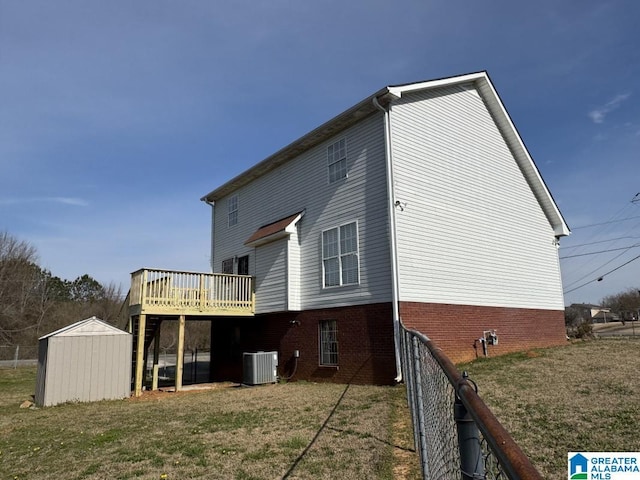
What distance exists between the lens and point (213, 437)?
25.4ft

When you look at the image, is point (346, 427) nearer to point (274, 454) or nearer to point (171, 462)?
point (274, 454)

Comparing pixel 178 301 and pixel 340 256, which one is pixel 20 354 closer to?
pixel 178 301

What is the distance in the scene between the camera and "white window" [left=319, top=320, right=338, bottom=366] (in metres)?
14.8

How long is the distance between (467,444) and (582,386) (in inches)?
350

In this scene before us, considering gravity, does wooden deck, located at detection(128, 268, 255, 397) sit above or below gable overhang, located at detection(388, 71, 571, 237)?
below

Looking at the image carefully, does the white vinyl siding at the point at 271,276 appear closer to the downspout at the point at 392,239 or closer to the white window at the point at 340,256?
the white window at the point at 340,256

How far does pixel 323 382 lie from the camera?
1484 cm

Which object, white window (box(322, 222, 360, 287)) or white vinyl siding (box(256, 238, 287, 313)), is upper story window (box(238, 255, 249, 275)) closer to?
white vinyl siding (box(256, 238, 287, 313))

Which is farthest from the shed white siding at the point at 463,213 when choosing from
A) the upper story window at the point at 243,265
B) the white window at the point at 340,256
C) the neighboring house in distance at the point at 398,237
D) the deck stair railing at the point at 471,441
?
the deck stair railing at the point at 471,441

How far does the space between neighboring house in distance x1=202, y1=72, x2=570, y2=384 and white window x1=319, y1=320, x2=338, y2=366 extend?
2.3 inches

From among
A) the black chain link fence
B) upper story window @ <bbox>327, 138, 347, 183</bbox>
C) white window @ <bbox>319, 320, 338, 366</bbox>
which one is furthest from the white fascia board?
the black chain link fence

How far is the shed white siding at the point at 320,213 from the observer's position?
45.3 ft

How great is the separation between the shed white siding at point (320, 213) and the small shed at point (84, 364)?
524cm

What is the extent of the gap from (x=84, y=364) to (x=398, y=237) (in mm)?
9280
